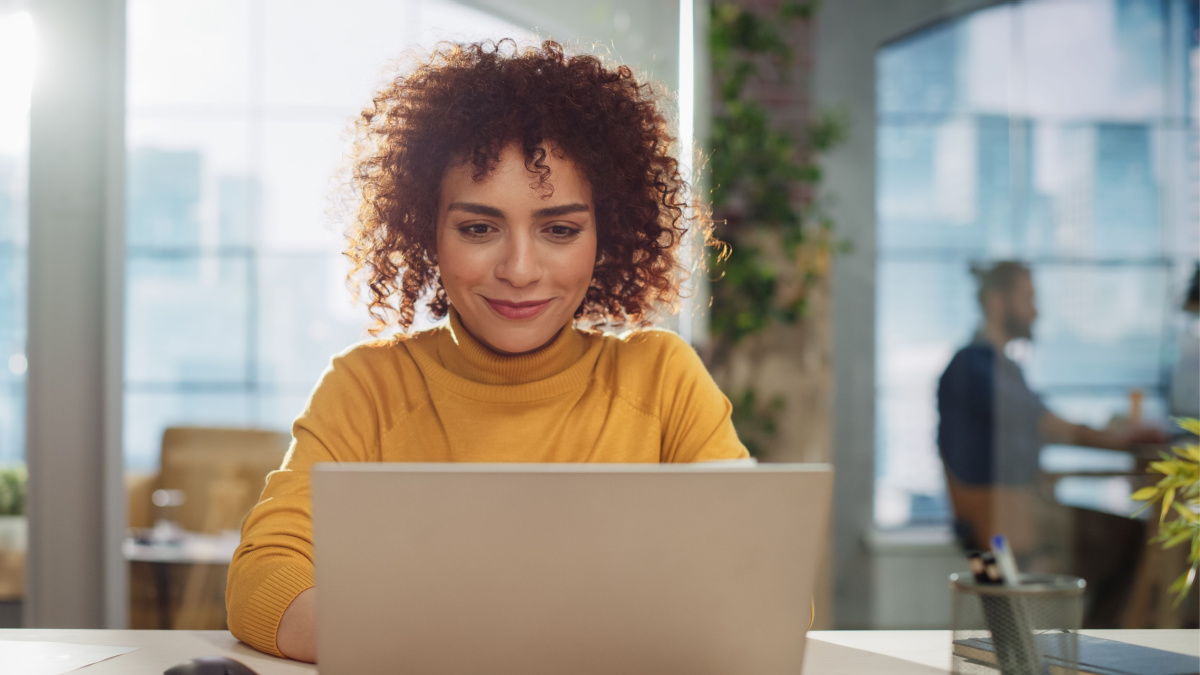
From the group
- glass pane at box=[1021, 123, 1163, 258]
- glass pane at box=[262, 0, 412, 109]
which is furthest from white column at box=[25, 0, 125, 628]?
glass pane at box=[1021, 123, 1163, 258]

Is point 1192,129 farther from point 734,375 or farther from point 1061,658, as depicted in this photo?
point 1061,658

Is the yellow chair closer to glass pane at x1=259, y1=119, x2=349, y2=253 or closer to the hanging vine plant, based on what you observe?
glass pane at x1=259, y1=119, x2=349, y2=253

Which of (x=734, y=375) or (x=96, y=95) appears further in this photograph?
(x=734, y=375)

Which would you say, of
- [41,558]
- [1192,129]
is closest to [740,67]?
[1192,129]

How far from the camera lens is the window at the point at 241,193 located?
A: 8.84ft

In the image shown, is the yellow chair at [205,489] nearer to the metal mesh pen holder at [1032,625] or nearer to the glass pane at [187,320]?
the glass pane at [187,320]

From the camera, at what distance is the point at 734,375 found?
3.22m

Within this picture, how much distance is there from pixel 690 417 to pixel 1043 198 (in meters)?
2.51

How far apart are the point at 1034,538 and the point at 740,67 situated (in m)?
1.93

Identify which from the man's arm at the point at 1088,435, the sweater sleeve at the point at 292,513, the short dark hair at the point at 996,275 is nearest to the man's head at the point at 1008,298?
the short dark hair at the point at 996,275

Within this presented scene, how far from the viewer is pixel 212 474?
8.93 ft

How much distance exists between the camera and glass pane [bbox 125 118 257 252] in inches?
105

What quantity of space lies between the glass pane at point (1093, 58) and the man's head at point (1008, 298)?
1.88 feet

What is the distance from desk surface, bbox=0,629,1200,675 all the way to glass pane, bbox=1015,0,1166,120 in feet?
8.97
